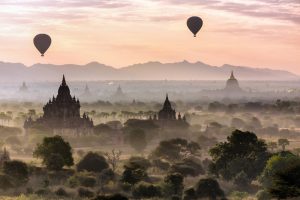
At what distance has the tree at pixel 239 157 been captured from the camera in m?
90.8

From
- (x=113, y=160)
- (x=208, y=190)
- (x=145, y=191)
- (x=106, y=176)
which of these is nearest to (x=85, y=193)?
(x=145, y=191)

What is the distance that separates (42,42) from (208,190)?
326ft

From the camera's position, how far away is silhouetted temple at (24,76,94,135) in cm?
15500

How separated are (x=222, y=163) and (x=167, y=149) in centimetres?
1893

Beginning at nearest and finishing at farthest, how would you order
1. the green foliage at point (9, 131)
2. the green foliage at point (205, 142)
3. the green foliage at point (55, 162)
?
the green foliage at point (55, 162)
the green foliage at point (205, 142)
the green foliage at point (9, 131)

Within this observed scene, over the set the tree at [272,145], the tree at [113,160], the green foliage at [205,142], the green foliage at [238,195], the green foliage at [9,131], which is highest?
the green foliage at [9,131]

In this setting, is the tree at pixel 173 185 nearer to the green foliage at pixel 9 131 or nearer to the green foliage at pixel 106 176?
the green foliage at pixel 106 176

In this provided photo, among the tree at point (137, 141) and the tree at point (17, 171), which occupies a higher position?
the tree at point (137, 141)

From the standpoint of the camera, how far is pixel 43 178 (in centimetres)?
8975

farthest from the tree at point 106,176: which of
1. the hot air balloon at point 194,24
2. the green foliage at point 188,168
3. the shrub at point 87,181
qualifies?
the hot air balloon at point 194,24

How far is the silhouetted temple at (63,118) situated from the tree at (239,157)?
68105 mm

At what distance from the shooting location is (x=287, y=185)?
2421 inches

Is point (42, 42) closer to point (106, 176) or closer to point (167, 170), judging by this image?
point (167, 170)

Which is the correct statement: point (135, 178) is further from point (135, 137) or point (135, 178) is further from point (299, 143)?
point (299, 143)
